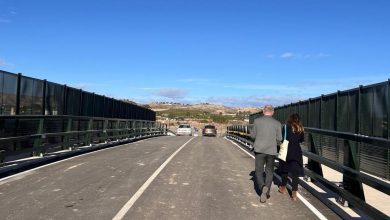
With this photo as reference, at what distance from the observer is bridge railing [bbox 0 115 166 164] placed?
1373 cm

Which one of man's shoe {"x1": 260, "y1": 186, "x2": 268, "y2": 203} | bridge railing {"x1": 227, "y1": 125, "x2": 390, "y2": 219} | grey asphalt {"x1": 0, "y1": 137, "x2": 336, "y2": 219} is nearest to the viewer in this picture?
bridge railing {"x1": 227, "y1": 125, "x2": 390, "y2": 219}

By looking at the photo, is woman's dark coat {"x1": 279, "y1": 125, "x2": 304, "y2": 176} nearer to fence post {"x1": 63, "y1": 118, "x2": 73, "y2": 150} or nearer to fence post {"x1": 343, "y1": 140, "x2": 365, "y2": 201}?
fence post {"x1": 343, "y1": 140, "x2": 365, "y2": 201}

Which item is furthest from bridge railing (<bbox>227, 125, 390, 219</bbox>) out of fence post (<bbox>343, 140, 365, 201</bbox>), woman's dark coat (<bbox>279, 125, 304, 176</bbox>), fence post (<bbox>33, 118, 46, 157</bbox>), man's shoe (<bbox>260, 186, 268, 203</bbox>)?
fence post (<bbox>33, 118, 46, 157</bbox>)

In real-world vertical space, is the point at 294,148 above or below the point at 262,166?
above

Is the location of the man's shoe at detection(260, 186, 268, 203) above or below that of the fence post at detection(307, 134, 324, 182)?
below

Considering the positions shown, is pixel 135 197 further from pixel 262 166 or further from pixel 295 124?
pixel 295 124

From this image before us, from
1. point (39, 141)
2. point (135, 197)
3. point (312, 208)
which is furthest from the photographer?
point (39, 141)

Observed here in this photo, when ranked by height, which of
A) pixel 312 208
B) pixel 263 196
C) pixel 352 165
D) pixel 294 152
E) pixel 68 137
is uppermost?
pixel 68 137

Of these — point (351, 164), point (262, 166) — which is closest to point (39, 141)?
point (262, 166)

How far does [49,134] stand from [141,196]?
7.65 m

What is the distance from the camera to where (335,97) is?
60.3 feet

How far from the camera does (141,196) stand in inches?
386

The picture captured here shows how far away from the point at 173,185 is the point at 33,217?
4.03 m

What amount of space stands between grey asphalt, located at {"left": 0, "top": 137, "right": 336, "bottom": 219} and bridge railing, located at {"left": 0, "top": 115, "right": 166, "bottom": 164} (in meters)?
0.95
